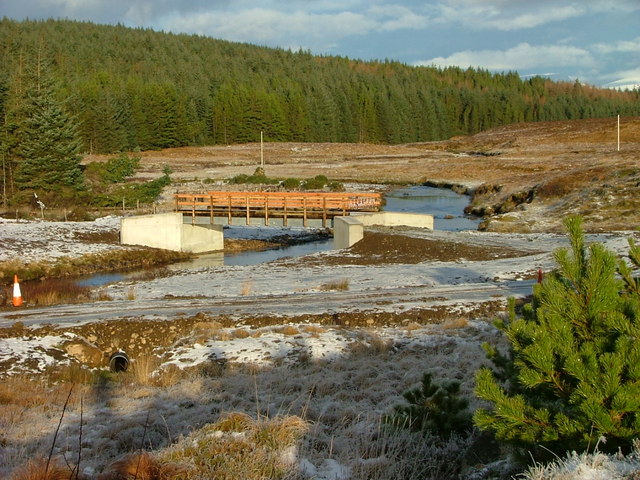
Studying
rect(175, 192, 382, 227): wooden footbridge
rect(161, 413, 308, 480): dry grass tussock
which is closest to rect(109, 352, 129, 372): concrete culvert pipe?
rect(161, 413, 308, 480): dry grass tussock

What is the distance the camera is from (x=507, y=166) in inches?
2734

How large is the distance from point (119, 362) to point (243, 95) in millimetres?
104335

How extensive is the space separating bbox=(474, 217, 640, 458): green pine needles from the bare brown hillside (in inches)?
1119

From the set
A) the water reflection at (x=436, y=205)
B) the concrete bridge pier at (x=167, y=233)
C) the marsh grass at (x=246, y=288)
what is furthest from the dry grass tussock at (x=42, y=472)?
the water reflection at (x=436, y=205)

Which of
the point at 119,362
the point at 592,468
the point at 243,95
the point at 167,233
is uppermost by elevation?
the point at 243,95

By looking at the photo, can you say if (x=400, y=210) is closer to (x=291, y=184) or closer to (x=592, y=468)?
(x=291, y=184)

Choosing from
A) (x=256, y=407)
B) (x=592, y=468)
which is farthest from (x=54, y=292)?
(x=592, y=468)

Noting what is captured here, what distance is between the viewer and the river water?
30.2m

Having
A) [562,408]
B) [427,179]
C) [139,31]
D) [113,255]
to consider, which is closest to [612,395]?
[562,408]

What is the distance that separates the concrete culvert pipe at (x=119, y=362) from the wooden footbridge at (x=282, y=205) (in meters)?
20.2

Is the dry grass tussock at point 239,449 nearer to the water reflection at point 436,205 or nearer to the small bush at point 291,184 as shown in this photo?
the water reflection at point 436,205

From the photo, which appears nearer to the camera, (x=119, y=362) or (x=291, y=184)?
(x=119, y=362)

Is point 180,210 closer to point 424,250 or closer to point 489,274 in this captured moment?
point 424,250

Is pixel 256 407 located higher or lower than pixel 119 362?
higher
